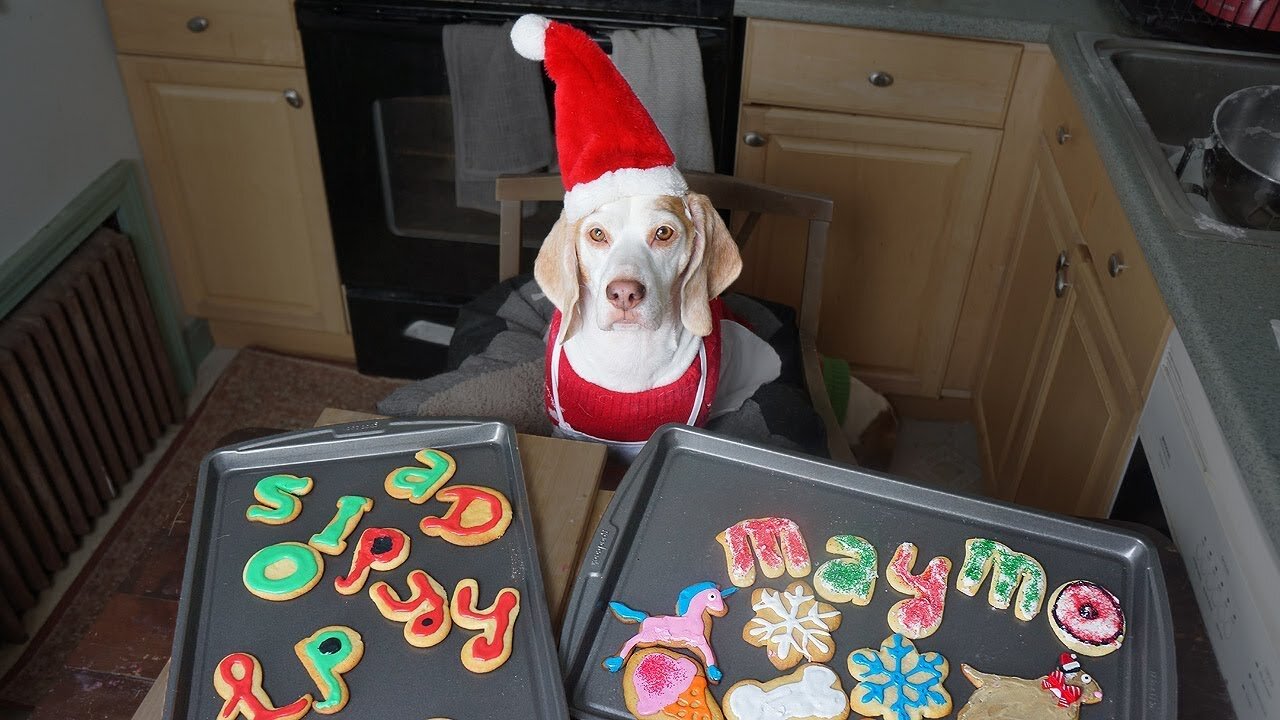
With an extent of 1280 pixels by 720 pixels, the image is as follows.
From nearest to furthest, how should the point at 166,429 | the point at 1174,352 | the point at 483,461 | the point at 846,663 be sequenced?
the point at 846,663
the point at 483,461
the point at 1174,352
the point at 166,429

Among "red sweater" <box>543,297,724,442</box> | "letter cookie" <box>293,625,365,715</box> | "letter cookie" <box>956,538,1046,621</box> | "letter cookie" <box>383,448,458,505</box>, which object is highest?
"letter cookie" <box>956,538,1046,621</box>

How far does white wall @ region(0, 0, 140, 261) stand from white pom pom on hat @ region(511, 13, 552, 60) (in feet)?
3.76

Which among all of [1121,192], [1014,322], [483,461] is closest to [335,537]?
[483,461]

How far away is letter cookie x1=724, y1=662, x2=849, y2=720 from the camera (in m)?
0.78

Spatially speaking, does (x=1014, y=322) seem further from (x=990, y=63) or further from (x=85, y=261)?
(x=85, y=261)

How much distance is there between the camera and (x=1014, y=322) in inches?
78.9

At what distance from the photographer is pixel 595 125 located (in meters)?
1.16

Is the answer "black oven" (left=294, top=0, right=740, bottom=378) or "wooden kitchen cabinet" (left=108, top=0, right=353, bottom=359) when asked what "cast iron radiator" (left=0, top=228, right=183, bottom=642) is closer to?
"wooden kitchen cabinet" (left=108, top=0, right=353, bottom=359)

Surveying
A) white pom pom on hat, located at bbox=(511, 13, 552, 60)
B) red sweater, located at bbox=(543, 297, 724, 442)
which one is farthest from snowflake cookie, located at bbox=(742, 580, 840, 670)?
white pom pom on hat, located at bbox=(511, 13, 552, 60)

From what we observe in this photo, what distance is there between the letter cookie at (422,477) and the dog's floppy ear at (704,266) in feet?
1.32

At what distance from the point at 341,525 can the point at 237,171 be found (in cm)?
151

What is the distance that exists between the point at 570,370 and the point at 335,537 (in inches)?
19.0

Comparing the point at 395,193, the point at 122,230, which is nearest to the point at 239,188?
the point at 122,230

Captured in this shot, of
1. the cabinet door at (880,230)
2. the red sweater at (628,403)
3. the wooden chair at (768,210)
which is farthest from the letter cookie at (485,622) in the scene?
the cabinet door at (880,230)
